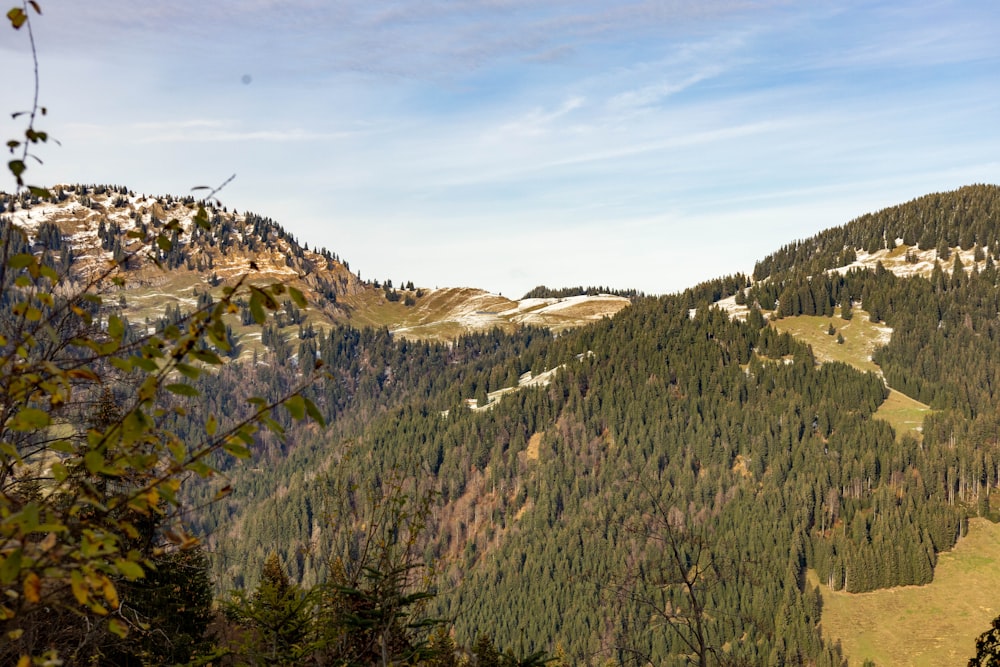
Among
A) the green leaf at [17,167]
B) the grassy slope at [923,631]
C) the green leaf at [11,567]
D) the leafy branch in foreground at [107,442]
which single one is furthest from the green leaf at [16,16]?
the grassy slope at [923,631]

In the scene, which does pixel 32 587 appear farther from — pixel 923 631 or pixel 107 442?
pixel 923 631

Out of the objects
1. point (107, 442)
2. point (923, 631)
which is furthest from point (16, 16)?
point (923, 631)

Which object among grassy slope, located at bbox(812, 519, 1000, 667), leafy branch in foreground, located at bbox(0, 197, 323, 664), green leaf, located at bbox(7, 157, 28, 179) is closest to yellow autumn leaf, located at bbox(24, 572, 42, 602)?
leafy branch in foreground, located at bbox(0, 197, 323, 664)

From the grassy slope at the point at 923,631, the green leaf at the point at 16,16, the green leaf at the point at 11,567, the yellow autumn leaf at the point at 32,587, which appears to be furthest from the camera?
the grassy slope at the point at 923,631

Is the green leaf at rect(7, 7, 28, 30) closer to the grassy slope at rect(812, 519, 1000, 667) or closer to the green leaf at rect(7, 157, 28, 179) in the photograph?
the green leaf at rect(7, 157, 28, 179)

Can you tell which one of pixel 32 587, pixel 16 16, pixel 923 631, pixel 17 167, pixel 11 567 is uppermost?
pixel 16 16

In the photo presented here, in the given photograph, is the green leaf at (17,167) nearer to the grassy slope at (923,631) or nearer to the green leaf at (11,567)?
the green leaf at (11,567)

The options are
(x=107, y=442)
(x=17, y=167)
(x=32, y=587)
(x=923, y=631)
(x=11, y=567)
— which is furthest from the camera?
(x=923, y=631)

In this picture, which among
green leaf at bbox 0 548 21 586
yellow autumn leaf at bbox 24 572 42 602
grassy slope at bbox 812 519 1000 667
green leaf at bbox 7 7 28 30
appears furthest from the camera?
grassy slope at bbox 812 519 1000 667

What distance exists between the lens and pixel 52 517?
5.72 meters

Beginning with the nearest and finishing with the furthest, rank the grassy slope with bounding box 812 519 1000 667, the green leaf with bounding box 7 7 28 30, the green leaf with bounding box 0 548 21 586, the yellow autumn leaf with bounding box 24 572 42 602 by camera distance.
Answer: the green leaf with bounding box 0 548 21 586 → the yellow autumn leaf with bounding box 24 572 42 602 → the green leaf with bounding box 7 7 28 30 → the grassy slope with bounding box 812 519 1000 667

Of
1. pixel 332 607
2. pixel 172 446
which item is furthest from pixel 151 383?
pixel 332 607

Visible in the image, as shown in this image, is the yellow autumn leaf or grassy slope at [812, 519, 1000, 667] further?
grassy slope at [812, 519, 1000, 667]

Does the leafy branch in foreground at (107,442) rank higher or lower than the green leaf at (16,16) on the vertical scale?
lower
